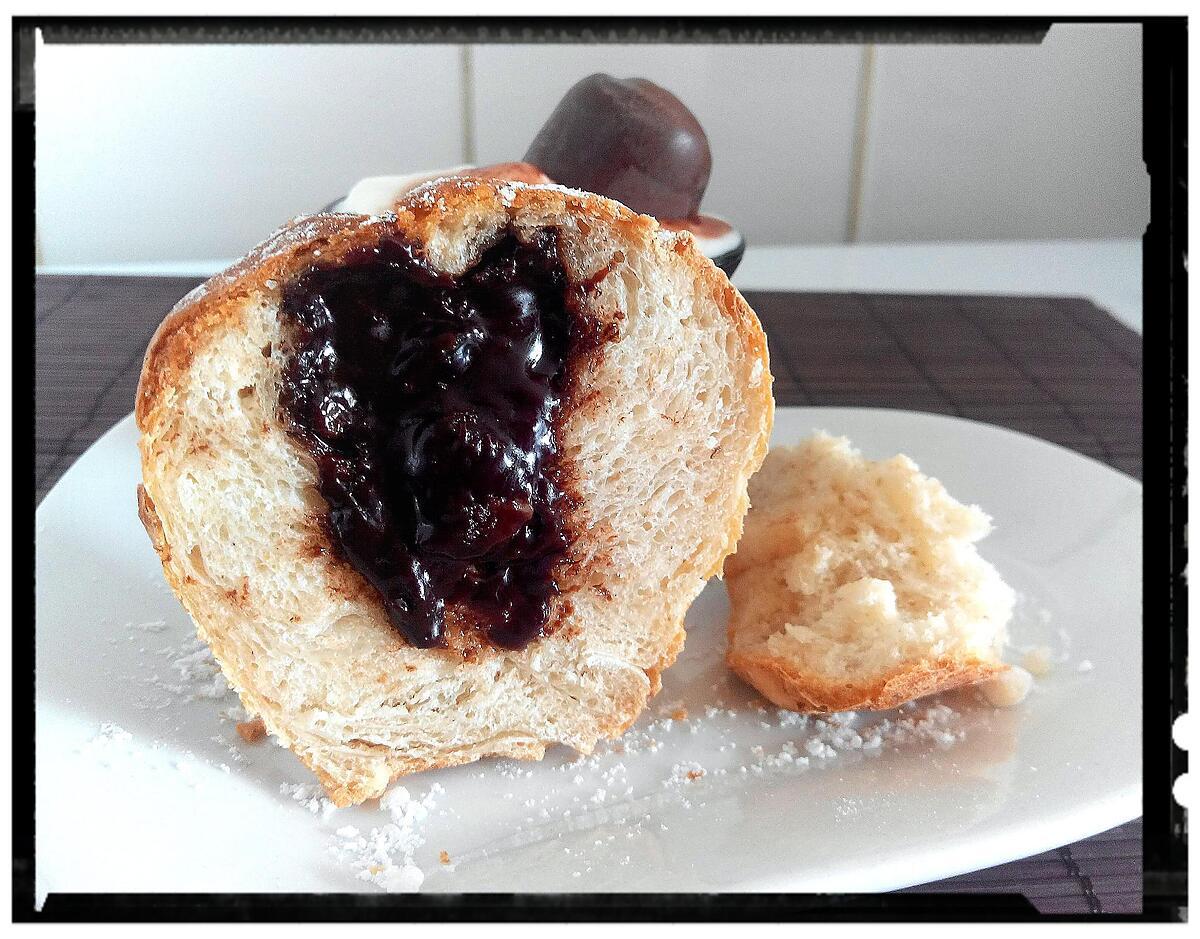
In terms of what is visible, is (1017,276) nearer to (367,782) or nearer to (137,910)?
(367,782)

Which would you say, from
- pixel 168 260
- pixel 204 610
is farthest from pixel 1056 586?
pixel 168 260

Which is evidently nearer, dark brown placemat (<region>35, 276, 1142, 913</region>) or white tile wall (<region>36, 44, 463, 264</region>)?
white tile wall (<region>36, 44, 463, 264</region>)

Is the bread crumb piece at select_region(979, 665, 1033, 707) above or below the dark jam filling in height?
below

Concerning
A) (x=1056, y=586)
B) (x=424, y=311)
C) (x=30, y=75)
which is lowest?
(x=1056, y=586)

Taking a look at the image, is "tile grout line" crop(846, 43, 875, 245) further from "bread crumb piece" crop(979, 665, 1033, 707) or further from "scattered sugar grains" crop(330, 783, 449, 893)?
"scattered sugar grains" crop(330, 783, 449, 893)

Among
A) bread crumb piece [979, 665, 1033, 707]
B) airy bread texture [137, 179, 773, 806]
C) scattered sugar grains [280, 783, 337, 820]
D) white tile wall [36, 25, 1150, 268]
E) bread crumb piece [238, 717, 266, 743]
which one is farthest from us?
white tile wall [36, 25, 1150, 268]

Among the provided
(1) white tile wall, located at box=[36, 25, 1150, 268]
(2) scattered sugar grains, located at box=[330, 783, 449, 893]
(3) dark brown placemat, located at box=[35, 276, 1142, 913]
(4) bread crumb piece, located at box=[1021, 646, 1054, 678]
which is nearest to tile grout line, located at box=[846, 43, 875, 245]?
(1) white tile wall, located at box=[36, 25, 1150, 268]
